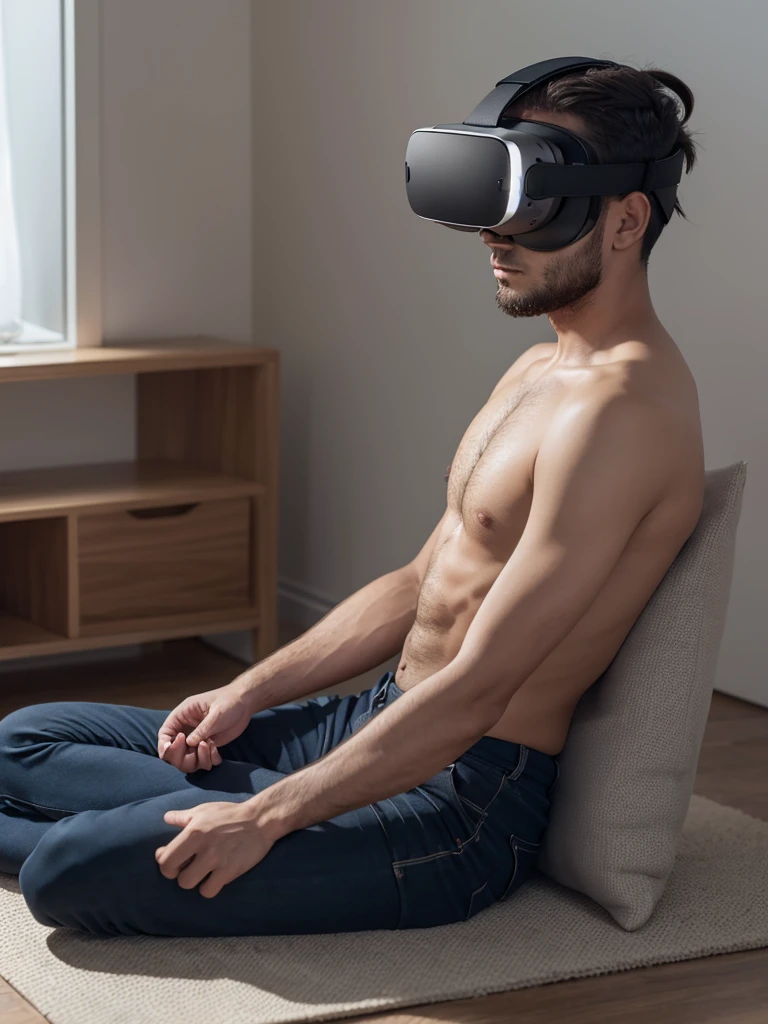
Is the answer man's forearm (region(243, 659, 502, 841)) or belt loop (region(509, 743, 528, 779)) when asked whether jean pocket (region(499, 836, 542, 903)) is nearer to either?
belt loop (region(509, 743, 528, 779))

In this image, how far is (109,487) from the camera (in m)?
3.10

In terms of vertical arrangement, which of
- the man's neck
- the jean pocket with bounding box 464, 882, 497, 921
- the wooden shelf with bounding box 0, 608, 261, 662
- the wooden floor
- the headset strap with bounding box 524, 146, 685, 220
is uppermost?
the headset strap with bounding box 524, 146, 685, 220

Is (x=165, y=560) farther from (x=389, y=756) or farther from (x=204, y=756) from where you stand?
(x=389, y=756)

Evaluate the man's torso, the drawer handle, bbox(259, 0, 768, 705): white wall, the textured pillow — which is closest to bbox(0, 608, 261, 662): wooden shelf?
the drawer handle

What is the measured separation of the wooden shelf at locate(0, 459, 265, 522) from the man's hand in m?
1.28

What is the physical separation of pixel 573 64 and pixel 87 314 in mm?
1783

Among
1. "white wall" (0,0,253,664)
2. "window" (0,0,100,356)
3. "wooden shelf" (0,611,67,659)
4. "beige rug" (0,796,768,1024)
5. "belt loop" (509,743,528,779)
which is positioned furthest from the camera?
"white wall" (0,0,253,664)

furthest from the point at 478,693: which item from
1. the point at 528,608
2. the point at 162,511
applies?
the point at 162,511

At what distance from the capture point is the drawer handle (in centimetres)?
322

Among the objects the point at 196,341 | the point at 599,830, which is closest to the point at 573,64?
the point at 599,830

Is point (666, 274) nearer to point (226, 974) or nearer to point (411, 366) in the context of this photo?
point (411, 366)

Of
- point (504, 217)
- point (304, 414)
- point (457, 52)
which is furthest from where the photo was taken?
point (304, 414)

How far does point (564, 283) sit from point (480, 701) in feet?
1.73

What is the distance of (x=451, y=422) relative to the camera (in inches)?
128
